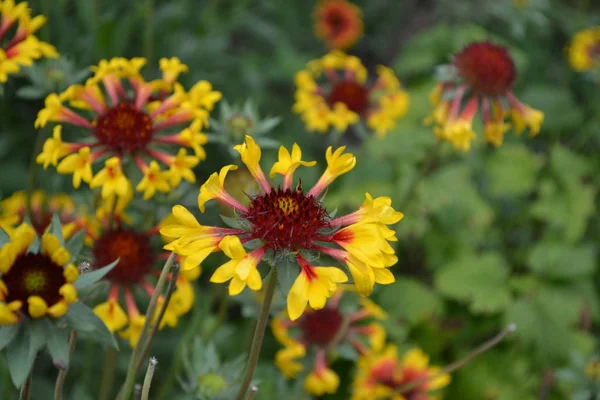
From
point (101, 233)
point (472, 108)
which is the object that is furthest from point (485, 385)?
point (101, 233)

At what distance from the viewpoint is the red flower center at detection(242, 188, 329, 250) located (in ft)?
3.01

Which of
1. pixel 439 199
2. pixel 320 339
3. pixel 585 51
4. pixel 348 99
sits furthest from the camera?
pixel 585 51

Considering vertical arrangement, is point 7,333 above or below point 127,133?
below

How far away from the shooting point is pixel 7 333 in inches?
30.4

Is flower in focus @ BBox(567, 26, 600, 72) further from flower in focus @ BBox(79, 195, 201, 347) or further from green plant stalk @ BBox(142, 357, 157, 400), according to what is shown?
green plant stalk @ BBox(142, 357, 157, 400)

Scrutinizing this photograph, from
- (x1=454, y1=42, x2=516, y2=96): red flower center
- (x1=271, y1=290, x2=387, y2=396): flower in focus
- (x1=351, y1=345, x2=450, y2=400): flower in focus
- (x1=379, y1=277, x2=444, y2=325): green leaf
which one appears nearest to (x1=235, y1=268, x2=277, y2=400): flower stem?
(x1=271, y1=290, x2=387, y2=396): flower in focus

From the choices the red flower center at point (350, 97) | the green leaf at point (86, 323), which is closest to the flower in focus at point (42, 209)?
the green leaf at point (86, 323)

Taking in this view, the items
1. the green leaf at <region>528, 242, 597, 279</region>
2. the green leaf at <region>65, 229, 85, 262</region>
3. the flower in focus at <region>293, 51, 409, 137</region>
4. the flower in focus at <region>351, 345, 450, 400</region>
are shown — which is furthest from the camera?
the green leaf at <region>528, 242, 597, 279</region>

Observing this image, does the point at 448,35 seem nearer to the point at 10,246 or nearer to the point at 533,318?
the point at 533,318

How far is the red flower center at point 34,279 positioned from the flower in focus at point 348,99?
1.24 m

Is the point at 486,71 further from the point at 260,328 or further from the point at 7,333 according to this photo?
the point at 7,333

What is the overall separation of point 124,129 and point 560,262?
159cm

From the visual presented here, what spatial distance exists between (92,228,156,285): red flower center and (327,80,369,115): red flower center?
3.11 feet

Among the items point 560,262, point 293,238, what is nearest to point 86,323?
point 293,238
